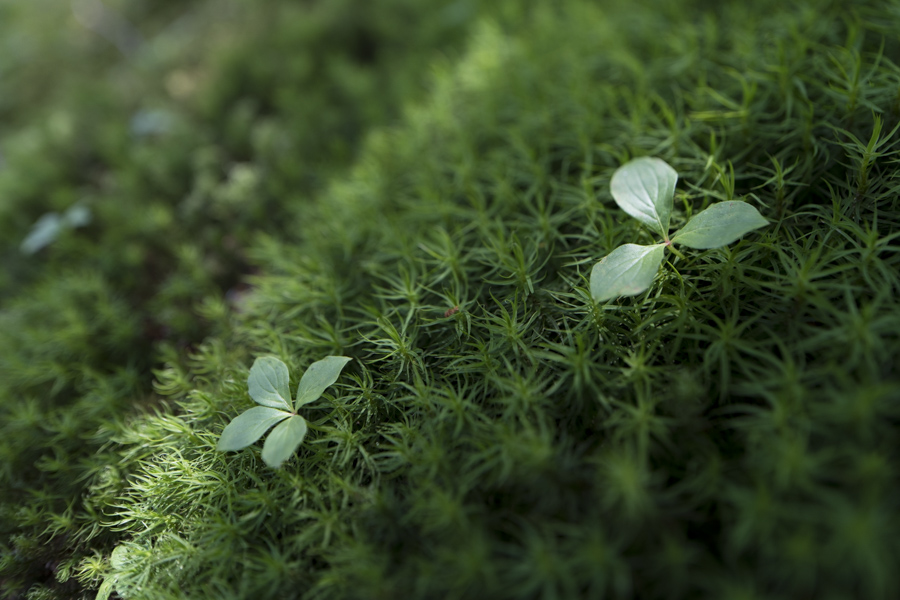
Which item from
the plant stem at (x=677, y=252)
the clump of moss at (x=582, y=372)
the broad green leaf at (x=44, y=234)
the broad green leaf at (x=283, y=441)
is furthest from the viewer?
the broad green leaf at (x=44, y=234)

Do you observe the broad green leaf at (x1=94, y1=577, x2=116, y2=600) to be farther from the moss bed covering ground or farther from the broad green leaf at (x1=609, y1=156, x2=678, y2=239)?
the broad green leaf at (x1=609, y1=156, x2=678, y2=239)

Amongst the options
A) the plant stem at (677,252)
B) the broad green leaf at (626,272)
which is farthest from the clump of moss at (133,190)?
the plant stem at (677,252)

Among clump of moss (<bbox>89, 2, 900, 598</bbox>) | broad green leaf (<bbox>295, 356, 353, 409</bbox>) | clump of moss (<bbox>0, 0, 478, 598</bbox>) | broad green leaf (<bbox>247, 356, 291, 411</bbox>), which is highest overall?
clump of moss (<bbox>0, 0, 478, 598</bbox>)

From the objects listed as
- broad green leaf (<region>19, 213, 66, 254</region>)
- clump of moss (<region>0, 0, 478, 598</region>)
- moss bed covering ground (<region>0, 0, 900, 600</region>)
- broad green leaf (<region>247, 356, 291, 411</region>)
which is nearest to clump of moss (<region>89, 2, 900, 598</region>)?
moss bed covering ground (<region>0, 0, 900, 600</region>)

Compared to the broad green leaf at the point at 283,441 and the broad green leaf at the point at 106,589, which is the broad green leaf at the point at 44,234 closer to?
the broad green leaf at the point at 106,589

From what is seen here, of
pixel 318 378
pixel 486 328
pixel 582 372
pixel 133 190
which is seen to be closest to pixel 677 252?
pixel 582 372

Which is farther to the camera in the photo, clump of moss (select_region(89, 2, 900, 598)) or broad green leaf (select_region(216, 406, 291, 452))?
broad green leaf (select_region(216, 406, 291, 452))

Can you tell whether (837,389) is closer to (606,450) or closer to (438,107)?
(606,450)
